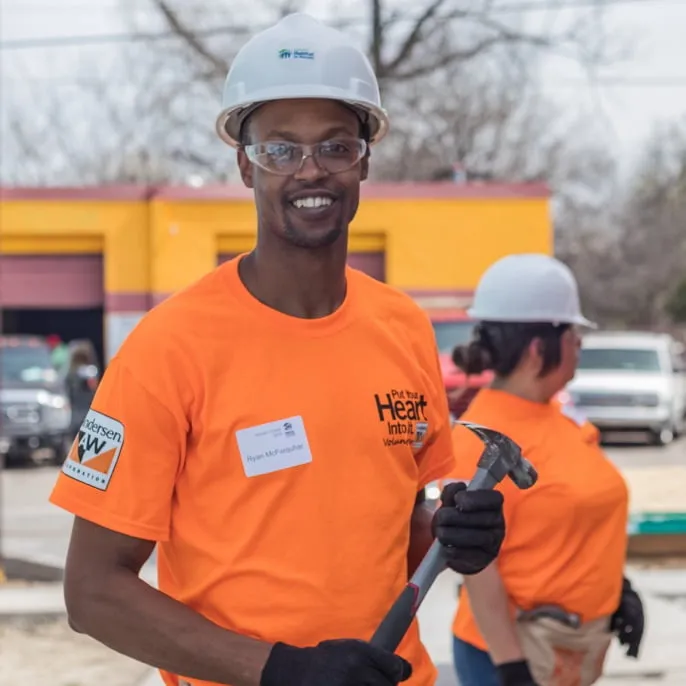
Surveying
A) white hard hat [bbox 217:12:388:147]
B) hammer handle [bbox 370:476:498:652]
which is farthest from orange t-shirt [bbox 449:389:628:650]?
white hard hat [bbox 217:12:388:147]

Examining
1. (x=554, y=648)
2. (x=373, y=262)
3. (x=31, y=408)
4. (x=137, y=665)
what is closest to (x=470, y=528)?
(x=554, y=648)

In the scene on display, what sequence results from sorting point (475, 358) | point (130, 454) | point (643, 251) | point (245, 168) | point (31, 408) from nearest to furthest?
point (130, 454)
point (245, 168)
point (475, 358)
point (31, 408)
point (643, 251)

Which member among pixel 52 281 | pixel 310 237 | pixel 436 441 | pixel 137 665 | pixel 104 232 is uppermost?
pixel 310 237

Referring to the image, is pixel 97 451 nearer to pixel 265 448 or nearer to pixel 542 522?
pixel 265 448

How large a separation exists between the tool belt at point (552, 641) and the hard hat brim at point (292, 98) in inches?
57.3

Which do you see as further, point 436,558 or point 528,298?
point 528,298

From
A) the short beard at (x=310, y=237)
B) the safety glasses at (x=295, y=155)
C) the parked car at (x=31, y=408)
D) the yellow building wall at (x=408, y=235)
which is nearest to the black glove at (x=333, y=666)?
the short beard at (x=310, y=237)

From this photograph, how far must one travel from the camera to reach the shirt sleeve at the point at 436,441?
104 inches

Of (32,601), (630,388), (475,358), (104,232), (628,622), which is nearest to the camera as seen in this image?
(628,622)

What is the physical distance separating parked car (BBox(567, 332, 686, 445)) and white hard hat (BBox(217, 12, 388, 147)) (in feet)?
52.8

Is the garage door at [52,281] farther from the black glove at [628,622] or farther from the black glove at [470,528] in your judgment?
the black glove at [470,528]

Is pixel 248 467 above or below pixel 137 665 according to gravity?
above

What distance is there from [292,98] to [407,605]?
1001mm

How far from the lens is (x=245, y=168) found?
252 cm
